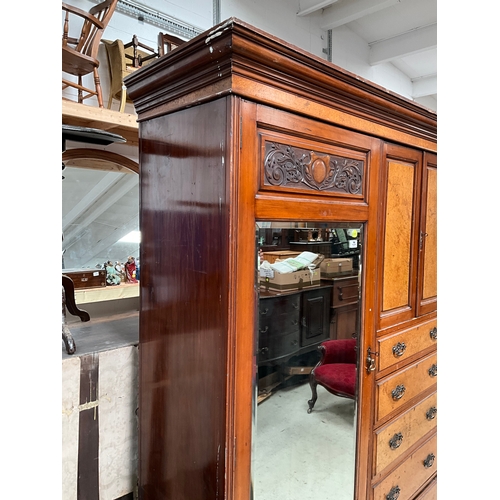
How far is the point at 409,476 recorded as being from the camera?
149 centimetres

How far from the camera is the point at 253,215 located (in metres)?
0.87

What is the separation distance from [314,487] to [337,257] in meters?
0.68

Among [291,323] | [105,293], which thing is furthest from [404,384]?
[105,293]

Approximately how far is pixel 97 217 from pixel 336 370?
6.84 feet

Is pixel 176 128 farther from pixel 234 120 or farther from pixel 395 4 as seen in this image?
pixel 395 4

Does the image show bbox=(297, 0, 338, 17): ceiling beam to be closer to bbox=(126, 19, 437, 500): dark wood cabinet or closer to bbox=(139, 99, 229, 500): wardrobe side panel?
bbox=(126, 19, 437, 500): dark wood cabinet

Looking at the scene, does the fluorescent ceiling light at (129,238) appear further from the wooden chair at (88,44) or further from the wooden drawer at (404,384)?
the wooden drawer at (404,384)

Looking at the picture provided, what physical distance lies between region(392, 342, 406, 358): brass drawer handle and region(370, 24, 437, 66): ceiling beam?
3.15m

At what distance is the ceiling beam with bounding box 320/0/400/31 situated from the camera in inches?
119

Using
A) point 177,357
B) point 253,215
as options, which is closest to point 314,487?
point 177,357

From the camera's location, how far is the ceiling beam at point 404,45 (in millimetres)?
3416

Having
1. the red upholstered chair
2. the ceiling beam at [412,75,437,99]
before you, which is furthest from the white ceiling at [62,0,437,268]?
the red upholstered chair

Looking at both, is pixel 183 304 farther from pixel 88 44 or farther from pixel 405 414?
pixel 88 44

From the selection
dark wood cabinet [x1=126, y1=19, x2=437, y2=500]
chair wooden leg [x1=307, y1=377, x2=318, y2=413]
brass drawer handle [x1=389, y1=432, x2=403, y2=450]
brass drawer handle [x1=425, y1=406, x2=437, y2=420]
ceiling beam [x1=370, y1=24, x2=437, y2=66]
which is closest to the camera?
dark wood cabinet [x1=126, y1=19, x2=437, y2=500]
